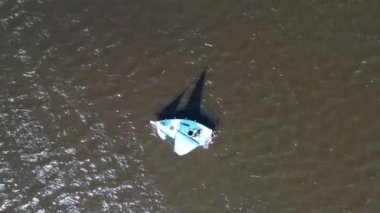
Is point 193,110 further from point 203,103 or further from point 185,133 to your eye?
point 185,133

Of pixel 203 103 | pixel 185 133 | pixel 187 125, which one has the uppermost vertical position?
pixel 203 103

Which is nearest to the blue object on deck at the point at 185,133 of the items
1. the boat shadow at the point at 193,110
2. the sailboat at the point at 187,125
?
the sailboat at the point at 187,125

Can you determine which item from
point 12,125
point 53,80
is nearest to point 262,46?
point 53,80

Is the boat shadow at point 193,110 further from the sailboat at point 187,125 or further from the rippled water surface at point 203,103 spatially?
the rippled water surface at point 203,103

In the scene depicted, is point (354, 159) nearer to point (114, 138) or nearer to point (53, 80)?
point (114, 138)

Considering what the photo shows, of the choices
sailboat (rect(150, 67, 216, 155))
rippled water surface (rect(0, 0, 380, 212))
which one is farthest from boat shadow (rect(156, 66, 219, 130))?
rippled water surface (rect(0, 0, 380, 212))

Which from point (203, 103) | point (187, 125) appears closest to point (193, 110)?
point (203, 103)

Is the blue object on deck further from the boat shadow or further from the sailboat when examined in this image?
the boat shadow
